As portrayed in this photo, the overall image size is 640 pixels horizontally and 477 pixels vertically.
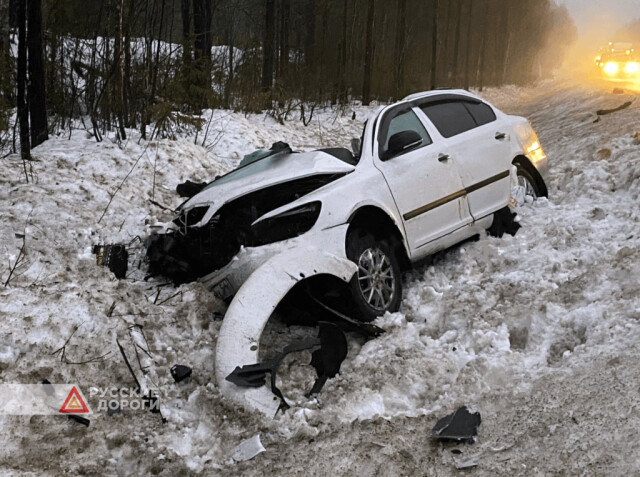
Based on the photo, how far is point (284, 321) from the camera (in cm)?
503

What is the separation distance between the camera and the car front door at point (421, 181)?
17.3ft

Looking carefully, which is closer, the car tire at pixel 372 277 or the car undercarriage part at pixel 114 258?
the car tire at pixel 372 277

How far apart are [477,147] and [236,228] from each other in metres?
2.82

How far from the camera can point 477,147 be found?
6.13 metres

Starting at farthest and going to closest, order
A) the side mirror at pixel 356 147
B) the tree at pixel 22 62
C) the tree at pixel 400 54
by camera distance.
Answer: the tree at pixel 400 54
the tree at pixel 22 62
the side mirror at pixel 356 147

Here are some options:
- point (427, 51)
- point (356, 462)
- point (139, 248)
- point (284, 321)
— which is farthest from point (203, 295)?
point (427, 51)

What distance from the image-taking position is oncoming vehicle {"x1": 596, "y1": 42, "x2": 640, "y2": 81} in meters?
27.5

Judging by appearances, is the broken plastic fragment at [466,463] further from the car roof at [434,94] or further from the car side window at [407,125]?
the car roof at [434,94]

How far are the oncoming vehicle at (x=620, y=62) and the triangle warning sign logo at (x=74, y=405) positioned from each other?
2889 cm

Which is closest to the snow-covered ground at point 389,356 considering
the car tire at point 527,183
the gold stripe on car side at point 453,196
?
the car tire at point 527,183

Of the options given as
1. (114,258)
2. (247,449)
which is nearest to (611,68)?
(114,258)

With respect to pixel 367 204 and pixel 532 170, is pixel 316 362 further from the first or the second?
pixel 532 170

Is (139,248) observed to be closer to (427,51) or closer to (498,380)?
(498,380)

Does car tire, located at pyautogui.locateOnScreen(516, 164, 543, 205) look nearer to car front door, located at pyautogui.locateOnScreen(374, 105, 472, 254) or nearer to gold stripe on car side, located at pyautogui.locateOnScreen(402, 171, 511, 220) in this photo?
gold stripe on car side, located at pyautogui.locateOnScreen(402, 171, 511, 220)
